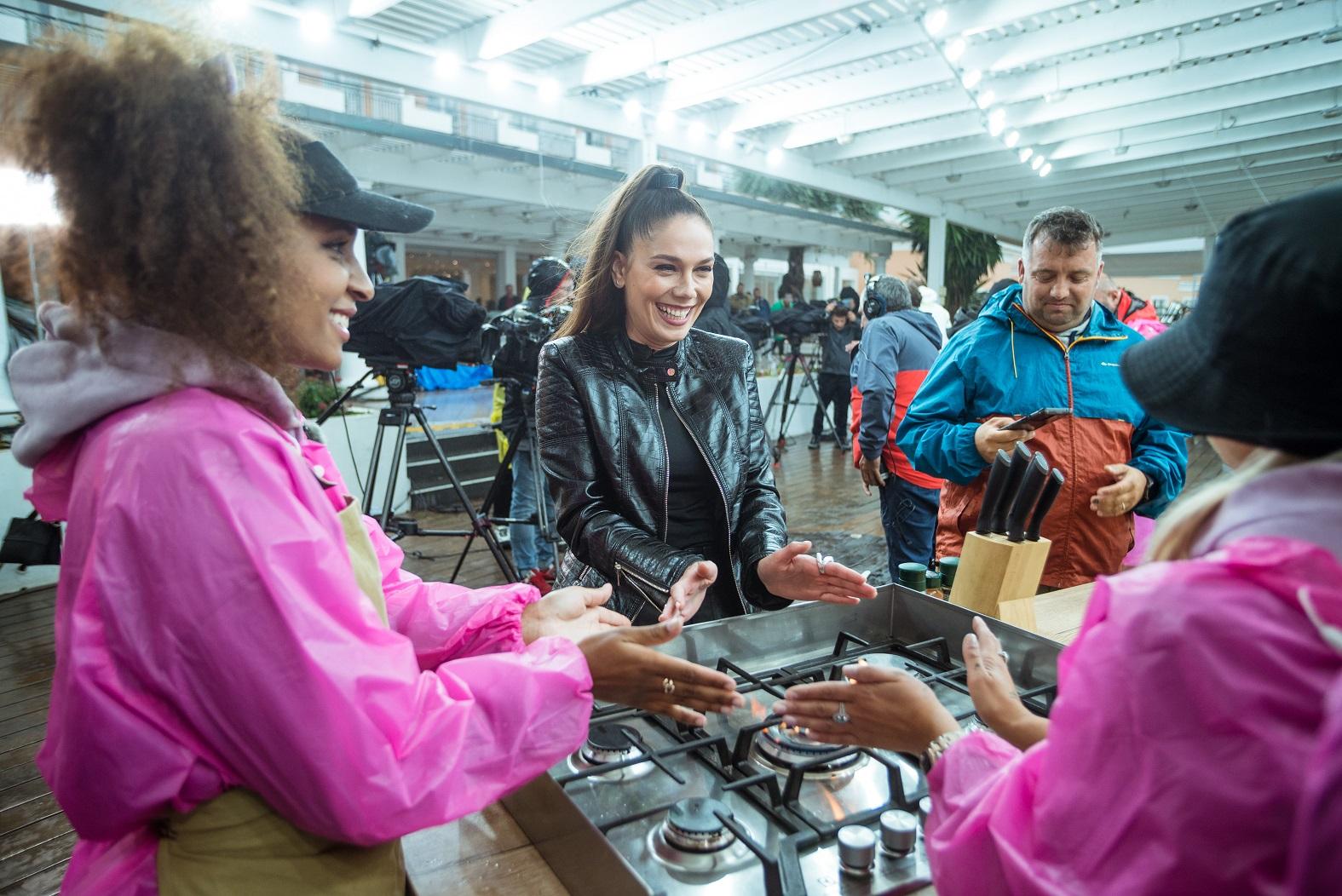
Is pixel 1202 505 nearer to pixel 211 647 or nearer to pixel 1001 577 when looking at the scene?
pixel 211 647

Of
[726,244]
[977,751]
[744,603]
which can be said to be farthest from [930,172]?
[977,751]

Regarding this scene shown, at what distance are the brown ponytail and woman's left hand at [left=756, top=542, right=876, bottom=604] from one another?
0.60 m

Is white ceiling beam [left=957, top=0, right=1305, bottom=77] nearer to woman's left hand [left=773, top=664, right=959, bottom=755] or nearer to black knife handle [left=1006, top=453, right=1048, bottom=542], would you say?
black knife handle [left=1006, top=453, right=1048, bottom=542]

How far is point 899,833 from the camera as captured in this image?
2.72 ft

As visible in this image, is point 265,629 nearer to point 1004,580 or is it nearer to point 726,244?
point 1004,580

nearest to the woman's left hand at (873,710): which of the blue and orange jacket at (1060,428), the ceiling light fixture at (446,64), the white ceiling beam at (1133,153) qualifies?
the blue and orange jacket at (1060,428)

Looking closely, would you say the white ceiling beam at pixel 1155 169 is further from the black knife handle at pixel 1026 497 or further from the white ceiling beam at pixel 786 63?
the black knife handle at pixel 1026 497

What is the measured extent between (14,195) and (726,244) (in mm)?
16602

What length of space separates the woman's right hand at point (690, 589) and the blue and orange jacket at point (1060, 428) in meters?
0.99

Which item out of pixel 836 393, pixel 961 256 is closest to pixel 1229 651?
pixel 836 393

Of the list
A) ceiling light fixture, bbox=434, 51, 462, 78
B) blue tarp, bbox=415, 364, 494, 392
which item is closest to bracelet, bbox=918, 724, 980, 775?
ceiling light fixture, bbox=434, 51, 462, 78

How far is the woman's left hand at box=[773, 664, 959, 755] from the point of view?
86 centimetres

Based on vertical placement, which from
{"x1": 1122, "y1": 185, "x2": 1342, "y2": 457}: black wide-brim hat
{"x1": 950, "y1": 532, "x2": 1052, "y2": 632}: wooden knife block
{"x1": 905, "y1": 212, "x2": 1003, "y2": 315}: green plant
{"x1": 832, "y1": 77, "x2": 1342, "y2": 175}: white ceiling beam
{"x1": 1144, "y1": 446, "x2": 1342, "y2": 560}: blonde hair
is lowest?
{"x1": 950, "y1": 532, "x2": 1052, "y2": 632}: wooden knife block

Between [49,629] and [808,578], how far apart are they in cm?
395
